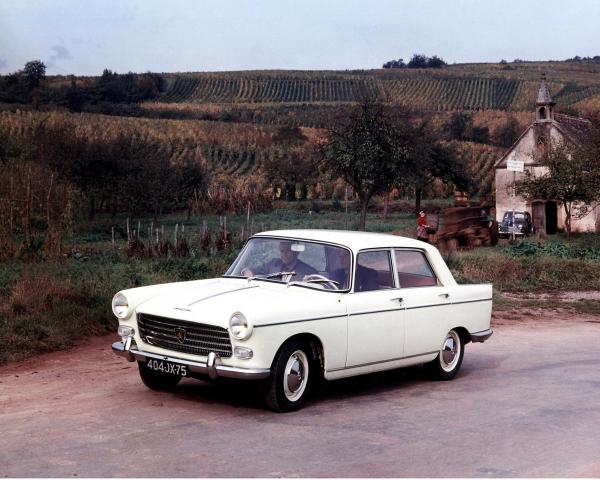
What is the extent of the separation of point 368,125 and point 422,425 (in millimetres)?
31333

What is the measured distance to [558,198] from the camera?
129ft

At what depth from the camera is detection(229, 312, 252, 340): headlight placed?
8.15 meters

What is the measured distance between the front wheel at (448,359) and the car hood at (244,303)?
196 cm

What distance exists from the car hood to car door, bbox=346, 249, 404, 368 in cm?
26

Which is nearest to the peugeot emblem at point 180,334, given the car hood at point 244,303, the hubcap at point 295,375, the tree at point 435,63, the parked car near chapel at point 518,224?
the car hood at point 244,303

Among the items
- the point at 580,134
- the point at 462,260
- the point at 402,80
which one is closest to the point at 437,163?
the point at 580,134

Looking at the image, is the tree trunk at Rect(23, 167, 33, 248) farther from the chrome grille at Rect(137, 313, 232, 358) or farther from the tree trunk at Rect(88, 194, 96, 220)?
the tree trunk at Rect(88, 194, 96, 220)

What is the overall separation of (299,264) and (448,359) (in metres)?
2.33

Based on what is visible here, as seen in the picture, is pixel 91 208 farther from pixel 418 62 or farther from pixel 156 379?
pixel 418 62

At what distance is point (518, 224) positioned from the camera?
4641 centimetres

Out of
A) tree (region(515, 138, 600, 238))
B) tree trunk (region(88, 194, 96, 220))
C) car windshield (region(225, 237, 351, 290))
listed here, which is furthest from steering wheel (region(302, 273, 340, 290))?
tree trunk (region(88, 194, 96, 220))

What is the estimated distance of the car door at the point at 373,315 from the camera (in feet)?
30.1

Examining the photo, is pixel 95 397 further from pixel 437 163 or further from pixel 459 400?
pixel 437 163

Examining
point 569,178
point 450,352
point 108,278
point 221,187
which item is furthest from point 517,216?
point 450,352
